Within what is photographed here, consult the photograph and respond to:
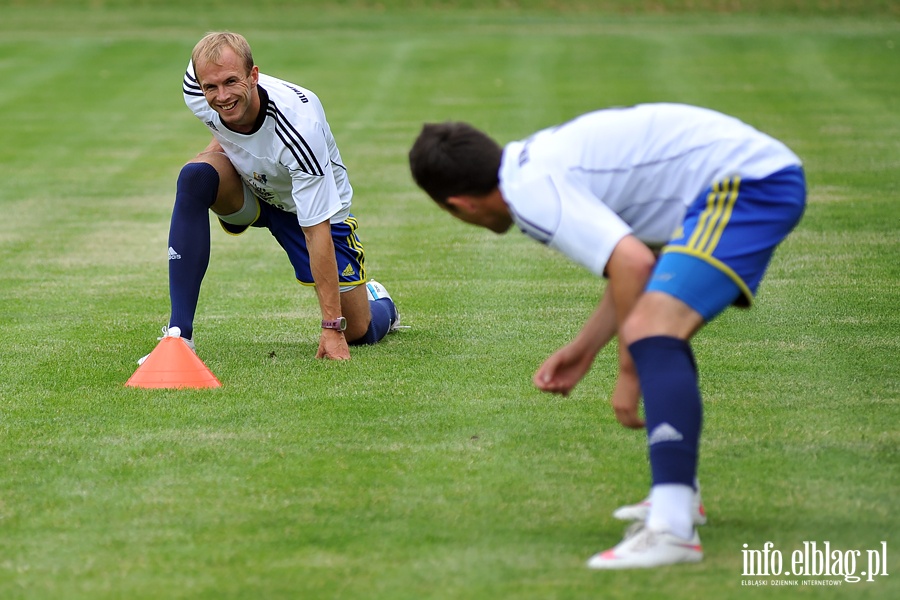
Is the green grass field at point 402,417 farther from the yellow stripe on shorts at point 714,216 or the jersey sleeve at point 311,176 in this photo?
the yellow stripe on shorts at point 714,216

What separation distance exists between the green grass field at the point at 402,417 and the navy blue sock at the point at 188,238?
15.0 inches

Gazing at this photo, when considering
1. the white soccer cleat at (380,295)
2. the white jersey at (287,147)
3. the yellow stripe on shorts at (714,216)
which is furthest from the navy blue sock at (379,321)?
the yellow stripe on shorts at (714,216)

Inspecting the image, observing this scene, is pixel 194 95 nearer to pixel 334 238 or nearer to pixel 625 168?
pixel 334 238

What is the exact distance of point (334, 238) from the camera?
23.5 feet

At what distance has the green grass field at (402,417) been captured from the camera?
3773 millimetres

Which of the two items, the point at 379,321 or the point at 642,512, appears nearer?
the point at 642,512

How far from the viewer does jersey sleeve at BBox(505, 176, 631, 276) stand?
145 inches

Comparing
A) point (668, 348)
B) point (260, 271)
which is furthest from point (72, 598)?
point (260, 271)

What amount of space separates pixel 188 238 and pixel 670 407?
3.60 meters

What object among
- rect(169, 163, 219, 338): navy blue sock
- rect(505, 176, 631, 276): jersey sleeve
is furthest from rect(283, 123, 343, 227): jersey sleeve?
rect(505, 176, 631, 276): jersey sleeve

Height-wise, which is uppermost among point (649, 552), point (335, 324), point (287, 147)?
point (287, 147)

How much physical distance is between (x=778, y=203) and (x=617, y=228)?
0.56 m

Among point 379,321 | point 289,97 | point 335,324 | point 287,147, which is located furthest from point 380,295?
point 289,97

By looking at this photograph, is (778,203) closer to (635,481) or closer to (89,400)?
(635,481)
